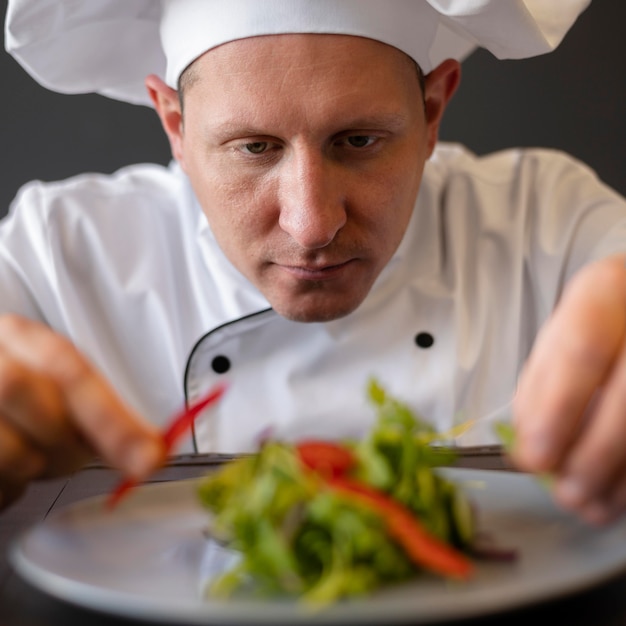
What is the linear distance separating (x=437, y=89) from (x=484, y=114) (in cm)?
111

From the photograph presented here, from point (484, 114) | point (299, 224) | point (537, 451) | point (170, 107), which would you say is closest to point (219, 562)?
point (537, 451)

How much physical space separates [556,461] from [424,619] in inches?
6.6

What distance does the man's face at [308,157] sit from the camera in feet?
4.03

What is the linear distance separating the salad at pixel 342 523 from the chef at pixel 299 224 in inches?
13.0

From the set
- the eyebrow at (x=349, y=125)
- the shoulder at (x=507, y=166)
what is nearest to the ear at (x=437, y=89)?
the eyebrow at (x=349, y=125)

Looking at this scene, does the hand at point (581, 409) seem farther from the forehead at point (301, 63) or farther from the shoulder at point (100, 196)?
the shoulder at point (100, 196)

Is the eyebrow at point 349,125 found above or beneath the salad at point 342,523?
above

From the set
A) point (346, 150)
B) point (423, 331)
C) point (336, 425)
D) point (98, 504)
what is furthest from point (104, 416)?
point (423, 331)

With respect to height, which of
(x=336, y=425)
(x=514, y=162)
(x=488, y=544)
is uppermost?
(x=488, y=544)

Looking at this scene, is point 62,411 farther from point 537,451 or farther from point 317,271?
point 317,271

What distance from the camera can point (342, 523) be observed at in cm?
56

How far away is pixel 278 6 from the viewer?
1.28 m

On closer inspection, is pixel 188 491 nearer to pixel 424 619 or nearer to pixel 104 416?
pixel 104 416

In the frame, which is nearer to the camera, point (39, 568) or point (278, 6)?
point (39, 568)
